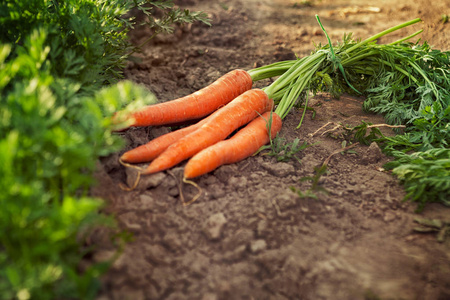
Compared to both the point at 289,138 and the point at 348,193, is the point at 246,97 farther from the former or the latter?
the point at 348,193

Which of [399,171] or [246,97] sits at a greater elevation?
[246,97]

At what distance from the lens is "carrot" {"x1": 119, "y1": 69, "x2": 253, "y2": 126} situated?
8.37 feet

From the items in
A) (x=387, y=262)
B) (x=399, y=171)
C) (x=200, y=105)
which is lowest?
(x=387, y=262)

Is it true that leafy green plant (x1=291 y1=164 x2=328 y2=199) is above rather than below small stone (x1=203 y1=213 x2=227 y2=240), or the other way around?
above

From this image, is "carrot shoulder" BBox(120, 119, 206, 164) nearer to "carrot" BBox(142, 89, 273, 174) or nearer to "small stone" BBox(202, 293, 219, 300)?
"carrot" BBox(142, 89, 273, 174)

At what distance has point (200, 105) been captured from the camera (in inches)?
110

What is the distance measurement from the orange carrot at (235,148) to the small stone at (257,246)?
2.07 ft

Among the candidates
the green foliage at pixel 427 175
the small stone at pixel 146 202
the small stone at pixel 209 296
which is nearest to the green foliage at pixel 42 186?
the small stone at pixel 146 202

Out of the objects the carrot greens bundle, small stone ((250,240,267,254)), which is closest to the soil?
small stone ((250,240,267,254))

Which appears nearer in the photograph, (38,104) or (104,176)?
(38,104)

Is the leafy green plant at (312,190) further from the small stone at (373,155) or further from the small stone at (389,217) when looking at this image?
the small stone at (373,155)

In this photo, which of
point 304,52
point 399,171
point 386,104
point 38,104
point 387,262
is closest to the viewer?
point 38,104

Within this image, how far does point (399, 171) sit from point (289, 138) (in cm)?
84

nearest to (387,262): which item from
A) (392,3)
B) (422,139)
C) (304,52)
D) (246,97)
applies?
(422,139)
